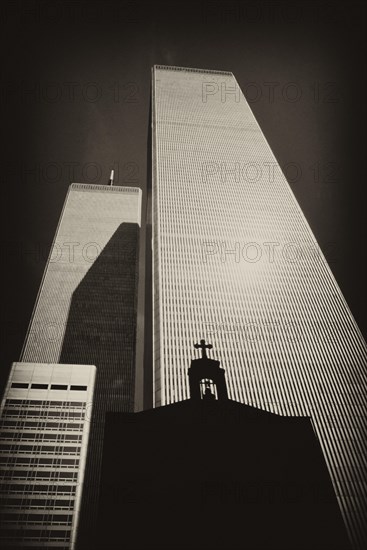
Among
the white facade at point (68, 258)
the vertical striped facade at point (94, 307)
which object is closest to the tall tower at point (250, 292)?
the vertical striped facade at point (94, 307)

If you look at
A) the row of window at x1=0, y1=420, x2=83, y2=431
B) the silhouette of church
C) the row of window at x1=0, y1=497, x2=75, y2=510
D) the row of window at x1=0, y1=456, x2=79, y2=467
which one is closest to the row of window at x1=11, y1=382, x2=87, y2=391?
the row of window at x1=0, y1=420, x2=83, y2=431

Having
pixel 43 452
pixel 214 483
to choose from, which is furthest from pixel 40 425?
pixel 214 483

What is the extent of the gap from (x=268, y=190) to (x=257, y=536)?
123208 millimetres

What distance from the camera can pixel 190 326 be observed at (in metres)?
93.4

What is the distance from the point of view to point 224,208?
124m

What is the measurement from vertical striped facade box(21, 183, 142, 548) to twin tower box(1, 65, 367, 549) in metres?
0.53

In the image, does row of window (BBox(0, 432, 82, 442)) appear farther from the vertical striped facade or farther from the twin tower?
the vertical striped facade

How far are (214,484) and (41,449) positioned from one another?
80.0 m

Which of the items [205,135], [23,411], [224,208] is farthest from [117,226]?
[23,411]

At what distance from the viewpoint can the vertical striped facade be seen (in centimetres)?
12669

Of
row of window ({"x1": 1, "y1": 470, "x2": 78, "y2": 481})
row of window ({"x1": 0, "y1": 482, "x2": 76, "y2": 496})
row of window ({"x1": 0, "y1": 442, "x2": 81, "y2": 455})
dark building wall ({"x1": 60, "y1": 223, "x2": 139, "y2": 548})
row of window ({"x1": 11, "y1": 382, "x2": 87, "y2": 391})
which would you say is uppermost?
Answer: dark building wall ({"x1": 60, "y1": 223, "x2": 139, "y2": 548})

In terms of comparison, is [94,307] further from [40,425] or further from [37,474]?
[37,474]

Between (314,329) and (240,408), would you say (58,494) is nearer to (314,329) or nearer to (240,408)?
(314,329)

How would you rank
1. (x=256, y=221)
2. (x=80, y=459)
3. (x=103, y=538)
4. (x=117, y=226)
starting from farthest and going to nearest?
(x=117, y=226) → (x=256, y=221) → (x=80, y=459) → (x=103, y=538)
